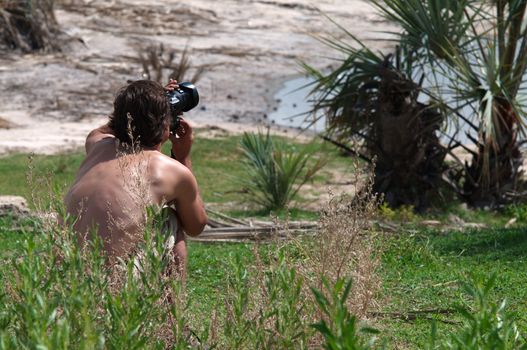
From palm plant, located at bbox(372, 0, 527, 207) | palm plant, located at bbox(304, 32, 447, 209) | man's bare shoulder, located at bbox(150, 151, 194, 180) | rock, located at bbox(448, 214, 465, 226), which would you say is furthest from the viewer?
palm plant, located at bbox(304, 32, 447, 209)

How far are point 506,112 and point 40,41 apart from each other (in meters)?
10.4

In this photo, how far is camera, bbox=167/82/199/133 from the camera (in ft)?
17.7

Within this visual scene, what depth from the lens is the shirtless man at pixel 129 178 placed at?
15.7 ft

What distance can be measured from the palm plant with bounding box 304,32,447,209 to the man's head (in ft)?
17.7

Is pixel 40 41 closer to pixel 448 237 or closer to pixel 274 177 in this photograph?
pixel 274 177

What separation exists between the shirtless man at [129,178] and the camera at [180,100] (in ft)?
0.75

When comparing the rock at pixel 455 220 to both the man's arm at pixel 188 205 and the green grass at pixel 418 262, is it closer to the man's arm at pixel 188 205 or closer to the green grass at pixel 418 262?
the green grass at pixel 418 262

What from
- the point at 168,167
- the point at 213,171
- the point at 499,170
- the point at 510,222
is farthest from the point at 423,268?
the point at 213,171

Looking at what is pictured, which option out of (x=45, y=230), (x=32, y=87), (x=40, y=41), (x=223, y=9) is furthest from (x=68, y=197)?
(x=223, y=9)

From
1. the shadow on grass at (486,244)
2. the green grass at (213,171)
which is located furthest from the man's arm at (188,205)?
the green grass at (213,171)

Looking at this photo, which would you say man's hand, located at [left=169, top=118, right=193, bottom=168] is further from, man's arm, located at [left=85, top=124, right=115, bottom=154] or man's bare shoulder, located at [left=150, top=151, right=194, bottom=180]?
man's bare shoulder, located at [left=150, top=151, right=194, bottom=180]

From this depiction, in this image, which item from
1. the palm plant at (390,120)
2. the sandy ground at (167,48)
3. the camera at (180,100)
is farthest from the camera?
the sandy ground at (167,48)

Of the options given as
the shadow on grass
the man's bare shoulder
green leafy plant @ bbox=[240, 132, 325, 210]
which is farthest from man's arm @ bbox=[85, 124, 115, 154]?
green leafy plant @ bbox=[240, 132, 325, 210]

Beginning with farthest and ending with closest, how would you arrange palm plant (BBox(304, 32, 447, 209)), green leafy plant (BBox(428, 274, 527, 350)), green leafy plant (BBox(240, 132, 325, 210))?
green leafy plant (BBox(240, 132, 325, 210)), palm plant (BBox(304, 32, 447, 209)), green leafy plant (BBox(428, 274, 527, 350))
